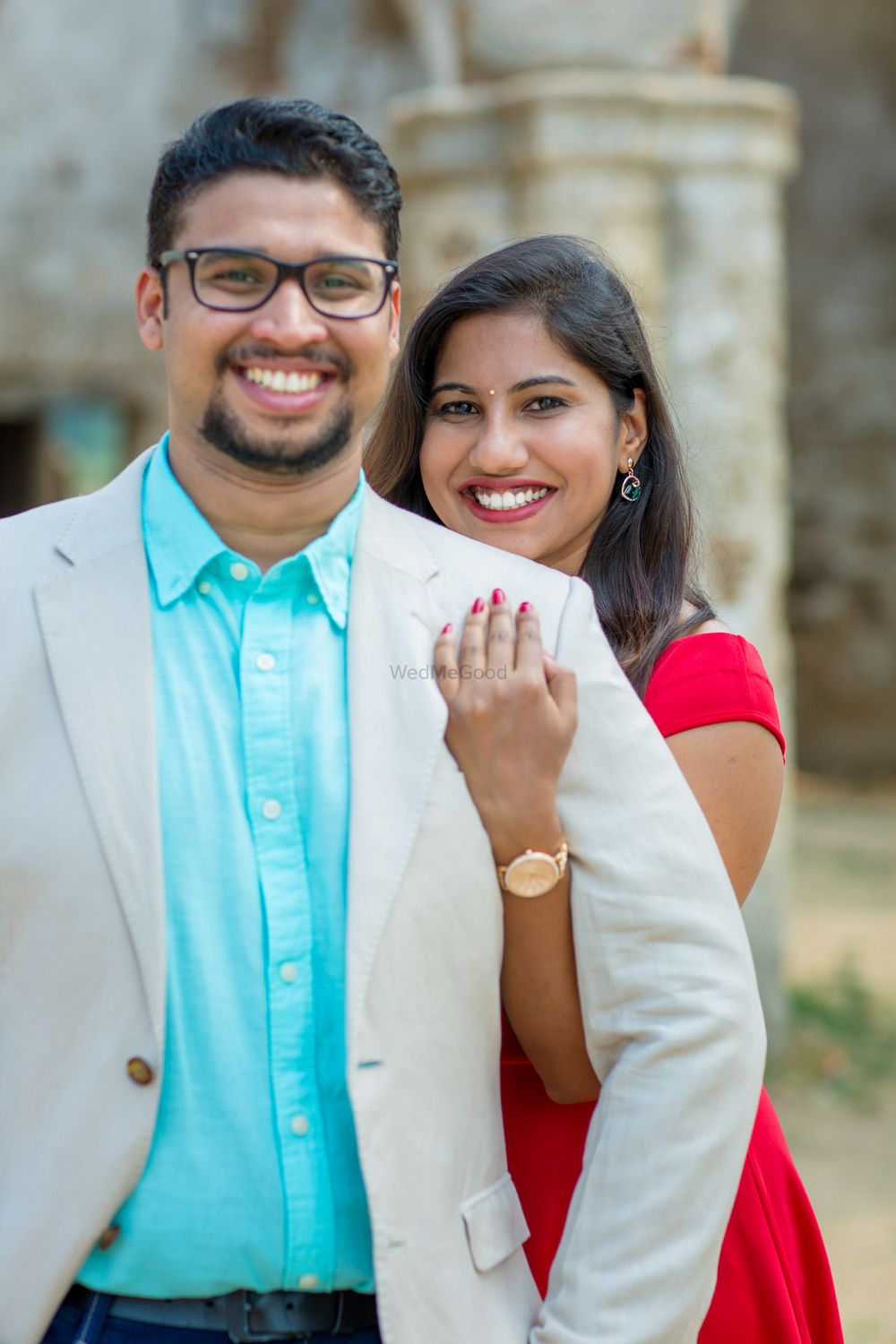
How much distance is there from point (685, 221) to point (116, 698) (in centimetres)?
405

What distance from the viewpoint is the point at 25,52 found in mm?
7207

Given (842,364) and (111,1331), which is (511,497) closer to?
(111,1331)

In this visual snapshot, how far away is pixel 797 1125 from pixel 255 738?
4.21 m

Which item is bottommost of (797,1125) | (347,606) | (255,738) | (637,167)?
(797,1125)

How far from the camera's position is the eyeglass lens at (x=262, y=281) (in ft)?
5.43

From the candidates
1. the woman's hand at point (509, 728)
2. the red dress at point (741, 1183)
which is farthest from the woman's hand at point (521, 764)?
the red dress at point (741, 1183)

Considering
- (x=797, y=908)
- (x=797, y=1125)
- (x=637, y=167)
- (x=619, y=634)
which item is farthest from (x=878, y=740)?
(x=619, y=634)

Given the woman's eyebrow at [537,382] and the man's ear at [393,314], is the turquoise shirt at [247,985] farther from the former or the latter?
the woman's eyebrow at [537,382]

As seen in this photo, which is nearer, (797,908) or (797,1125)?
(797,1125)

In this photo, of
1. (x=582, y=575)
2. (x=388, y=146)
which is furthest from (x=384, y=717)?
(x=388, y=146)

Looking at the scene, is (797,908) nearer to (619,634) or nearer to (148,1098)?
(619,634)

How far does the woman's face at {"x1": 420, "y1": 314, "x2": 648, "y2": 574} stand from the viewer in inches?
92.7

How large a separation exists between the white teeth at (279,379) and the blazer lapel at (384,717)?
0.67ft

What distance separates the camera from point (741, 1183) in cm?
211
